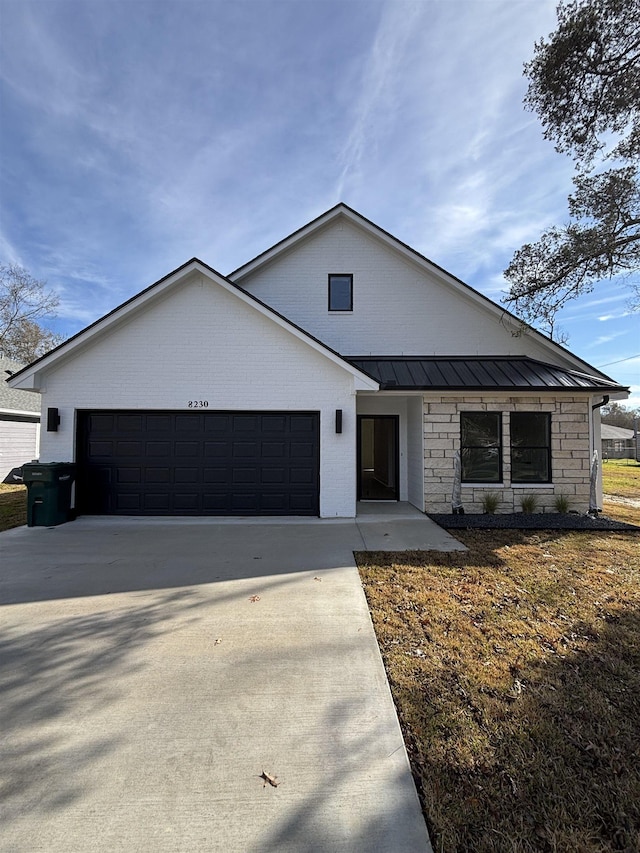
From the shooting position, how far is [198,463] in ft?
30.7

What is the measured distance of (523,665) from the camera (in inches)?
130

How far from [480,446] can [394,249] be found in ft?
20.9

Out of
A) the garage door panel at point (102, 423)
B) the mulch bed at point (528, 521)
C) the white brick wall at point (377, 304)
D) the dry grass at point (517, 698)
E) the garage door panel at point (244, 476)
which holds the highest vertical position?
the white brick wall at point (377, 304)

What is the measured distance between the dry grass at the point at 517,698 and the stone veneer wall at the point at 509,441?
4142mm

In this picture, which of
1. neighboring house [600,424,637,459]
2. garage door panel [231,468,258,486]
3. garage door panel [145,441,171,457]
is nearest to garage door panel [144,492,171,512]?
garage door panel [145,441,171,457]

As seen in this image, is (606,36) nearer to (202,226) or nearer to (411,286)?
(411,286)

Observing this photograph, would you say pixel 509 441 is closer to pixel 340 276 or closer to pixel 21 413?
pixel 340 276

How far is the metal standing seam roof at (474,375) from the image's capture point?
9477 millimetres

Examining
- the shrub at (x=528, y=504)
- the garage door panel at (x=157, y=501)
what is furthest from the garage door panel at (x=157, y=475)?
the shrub at (x=528, y=504)

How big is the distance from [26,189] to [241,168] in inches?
391

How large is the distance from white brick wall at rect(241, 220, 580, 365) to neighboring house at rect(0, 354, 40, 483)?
11.8 m

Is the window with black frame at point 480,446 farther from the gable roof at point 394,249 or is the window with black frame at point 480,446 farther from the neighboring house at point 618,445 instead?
the neighboring house at point 618,445

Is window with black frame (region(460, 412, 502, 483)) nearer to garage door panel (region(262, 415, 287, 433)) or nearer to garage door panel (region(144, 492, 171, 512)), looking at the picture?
garage door panel (region(262, 415, 287, 433))

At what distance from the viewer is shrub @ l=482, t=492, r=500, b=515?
31.3ft
